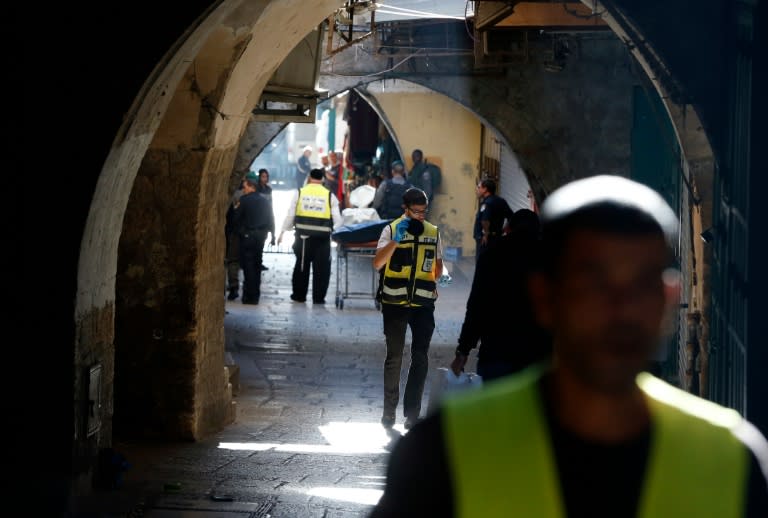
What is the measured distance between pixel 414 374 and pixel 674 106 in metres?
2.88

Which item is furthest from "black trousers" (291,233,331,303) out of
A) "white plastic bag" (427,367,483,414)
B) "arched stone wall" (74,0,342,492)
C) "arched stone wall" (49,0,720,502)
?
"white plastic bag" (427,367,483,414)

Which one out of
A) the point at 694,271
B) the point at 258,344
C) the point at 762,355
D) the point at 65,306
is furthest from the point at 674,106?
the point at 258,344

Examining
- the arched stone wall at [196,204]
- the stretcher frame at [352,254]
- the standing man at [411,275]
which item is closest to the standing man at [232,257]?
the stretcher frame at [352,254]

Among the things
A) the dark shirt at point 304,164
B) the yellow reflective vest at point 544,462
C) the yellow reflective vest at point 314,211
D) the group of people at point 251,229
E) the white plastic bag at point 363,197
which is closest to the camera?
the yellow reflective vest at point 544,462

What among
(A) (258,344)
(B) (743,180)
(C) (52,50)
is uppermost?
(C) (52,50)

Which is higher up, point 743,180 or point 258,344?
point 743,180

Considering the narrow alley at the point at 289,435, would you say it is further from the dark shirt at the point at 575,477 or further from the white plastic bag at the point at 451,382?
the dark shirt at the point at 575,477

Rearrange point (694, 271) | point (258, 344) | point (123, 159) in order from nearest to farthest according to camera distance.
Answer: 1. point (123, 159)
2. point (694, 271)
3. point (258, 344)

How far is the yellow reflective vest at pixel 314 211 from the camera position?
15258 millimetres

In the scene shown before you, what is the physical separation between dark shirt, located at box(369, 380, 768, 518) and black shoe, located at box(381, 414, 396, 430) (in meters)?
7.42

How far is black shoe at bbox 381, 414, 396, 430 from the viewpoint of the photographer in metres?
9.17

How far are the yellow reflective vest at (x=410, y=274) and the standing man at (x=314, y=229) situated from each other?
6467mm

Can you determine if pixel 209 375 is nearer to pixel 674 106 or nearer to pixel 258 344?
pixel 674 106

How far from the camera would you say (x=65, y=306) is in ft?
18.6
